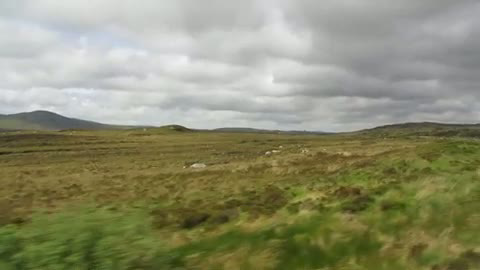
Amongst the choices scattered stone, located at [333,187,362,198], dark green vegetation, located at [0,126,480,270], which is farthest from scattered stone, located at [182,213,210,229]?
scattered stone, located at [333,187,362,198]

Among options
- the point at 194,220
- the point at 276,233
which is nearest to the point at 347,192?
the point at 194,220

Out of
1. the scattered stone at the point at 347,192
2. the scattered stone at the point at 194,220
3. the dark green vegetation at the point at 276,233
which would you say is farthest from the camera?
the scattered stone at the point at 347,192

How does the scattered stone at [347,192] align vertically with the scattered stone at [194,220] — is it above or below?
above

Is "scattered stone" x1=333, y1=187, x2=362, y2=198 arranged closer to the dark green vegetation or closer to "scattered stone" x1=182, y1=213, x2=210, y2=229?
the dark green vegetation

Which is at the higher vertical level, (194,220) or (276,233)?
(276,233)

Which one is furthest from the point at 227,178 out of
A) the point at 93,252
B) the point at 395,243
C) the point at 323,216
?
the point at 93,252

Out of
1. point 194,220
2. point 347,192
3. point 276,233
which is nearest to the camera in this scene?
point 276,233

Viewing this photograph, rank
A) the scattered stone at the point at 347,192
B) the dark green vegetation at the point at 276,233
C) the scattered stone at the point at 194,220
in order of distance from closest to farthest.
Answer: the dark green vegetation at the point at 276,233 < the scattered stone at the point at 194,220 < the scattered stone at the point at 347,192

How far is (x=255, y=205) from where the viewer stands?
19.2 metres

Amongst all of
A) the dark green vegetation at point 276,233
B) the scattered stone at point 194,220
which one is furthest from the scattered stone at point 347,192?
the scattered stone at point 194,220

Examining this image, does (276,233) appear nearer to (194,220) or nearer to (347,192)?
(194,220)

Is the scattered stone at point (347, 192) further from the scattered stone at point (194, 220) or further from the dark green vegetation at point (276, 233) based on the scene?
the scattered stone at point (194, 220)

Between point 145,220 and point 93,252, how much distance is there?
4.80 ft

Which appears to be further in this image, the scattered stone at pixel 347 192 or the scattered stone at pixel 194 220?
the scattered stone at pixel 347 192
